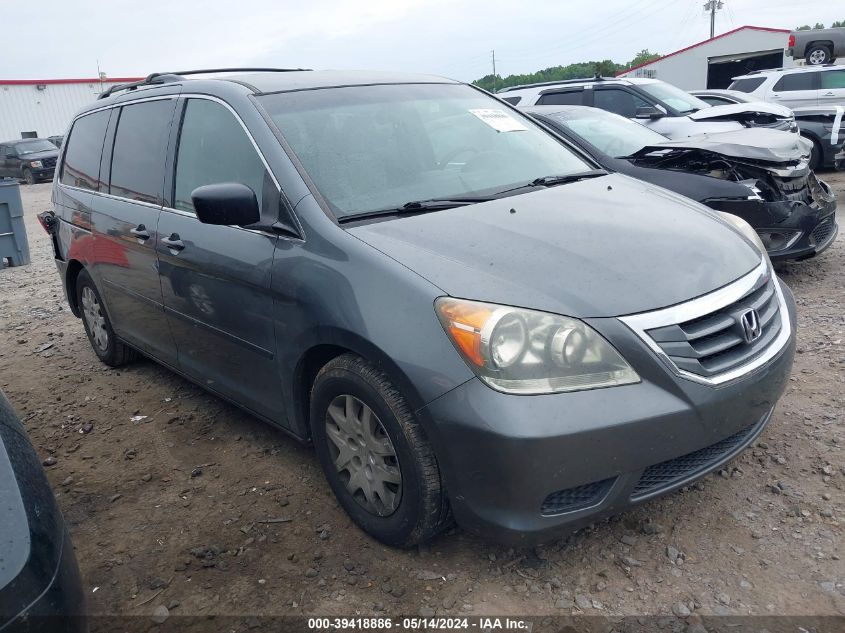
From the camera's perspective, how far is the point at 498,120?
12.0 feet

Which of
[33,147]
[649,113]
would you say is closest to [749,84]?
[649,113]

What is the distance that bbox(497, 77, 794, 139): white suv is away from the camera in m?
8.97

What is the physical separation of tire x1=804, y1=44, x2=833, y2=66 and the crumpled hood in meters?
14.2

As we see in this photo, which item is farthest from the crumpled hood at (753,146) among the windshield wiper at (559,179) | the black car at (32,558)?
the black car at (32,558)

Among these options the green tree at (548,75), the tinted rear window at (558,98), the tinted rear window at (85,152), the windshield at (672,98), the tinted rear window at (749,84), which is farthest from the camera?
the green tree at (548,75)

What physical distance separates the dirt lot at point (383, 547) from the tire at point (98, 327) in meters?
0.81

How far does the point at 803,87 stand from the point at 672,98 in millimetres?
5106

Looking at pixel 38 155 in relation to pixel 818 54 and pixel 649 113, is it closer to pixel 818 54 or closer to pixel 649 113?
pixel 649 113

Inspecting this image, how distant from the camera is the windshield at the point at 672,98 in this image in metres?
9.43

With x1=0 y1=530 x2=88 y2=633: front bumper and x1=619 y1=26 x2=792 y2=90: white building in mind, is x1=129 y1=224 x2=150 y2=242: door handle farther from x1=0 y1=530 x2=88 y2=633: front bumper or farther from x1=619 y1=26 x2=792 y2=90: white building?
x1=619 y1=26 x2=792 y2=90: white building

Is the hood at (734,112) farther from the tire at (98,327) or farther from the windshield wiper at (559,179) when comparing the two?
the tire at (98,327)

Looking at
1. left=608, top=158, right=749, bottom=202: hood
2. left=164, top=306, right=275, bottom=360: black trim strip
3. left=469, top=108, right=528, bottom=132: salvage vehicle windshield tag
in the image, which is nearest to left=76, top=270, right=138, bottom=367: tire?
left=164, top=306, right=275, bottom=360: black trim strip

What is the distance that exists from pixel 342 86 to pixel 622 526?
2.33m

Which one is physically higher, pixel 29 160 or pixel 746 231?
pixel 746 231
